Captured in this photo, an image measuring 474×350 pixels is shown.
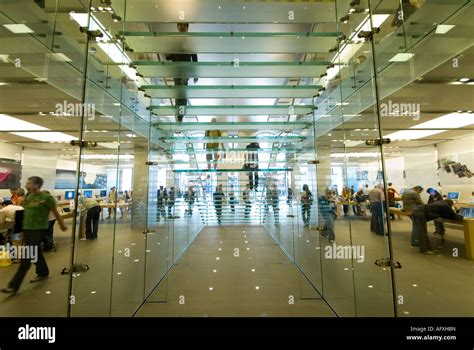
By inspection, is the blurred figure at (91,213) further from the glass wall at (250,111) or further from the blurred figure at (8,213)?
the blurred figure at (8,213)

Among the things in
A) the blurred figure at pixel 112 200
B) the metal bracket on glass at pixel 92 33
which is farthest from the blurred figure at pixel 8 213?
the metal bracket on glass at pixel 92 33

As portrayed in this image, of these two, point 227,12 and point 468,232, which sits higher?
point 227,12

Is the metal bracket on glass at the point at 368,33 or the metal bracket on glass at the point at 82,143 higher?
the metal bracket on glass at the point at 368,33

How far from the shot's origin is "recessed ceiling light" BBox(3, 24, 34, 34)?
237cm

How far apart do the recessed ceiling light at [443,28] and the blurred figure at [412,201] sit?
179cm

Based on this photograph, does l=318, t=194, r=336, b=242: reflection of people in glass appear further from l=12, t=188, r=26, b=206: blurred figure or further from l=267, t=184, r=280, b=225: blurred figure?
l=12, t=188, r=26, b=206: blurred figure

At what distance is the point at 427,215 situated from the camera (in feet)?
10.4

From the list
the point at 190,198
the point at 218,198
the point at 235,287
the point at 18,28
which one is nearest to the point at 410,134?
the point at 235,287

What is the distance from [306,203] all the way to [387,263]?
7.21 ft

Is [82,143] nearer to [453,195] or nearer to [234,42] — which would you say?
[234,42]

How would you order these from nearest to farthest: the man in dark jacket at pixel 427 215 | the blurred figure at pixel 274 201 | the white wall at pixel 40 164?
the white wall at pixel 40 164 < the man in dark jacket at pixel 427 215 < the blurred figure at pixel 274 201

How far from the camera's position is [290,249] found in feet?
15.5

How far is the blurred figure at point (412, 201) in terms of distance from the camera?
8.27ft

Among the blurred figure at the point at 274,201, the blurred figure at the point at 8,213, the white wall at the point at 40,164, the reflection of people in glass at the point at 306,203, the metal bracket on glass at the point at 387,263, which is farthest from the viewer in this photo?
the blurred figure at the point at 274,201
